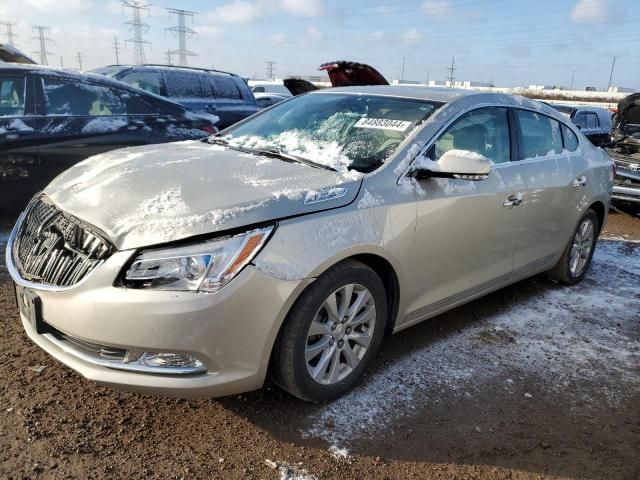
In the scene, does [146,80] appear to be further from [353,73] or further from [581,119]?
[581,119]

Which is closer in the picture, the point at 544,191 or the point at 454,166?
the point at 454,166

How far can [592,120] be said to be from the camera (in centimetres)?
1198

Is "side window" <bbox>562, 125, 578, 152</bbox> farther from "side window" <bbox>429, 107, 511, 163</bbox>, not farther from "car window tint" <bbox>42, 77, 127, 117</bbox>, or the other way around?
"car window tint" <bbox>42, 77, 127, 117</bbox>

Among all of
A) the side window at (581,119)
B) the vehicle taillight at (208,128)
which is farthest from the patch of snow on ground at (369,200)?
the side window at (581,119)

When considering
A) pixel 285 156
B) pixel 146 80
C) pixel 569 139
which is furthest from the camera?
pixel 146 80

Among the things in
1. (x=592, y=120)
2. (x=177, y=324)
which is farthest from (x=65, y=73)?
(x=592, y=120)

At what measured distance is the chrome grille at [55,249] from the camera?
2.26m

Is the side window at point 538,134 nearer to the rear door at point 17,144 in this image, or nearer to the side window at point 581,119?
the rear door at point 17,144

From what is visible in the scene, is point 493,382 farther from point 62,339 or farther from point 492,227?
point 62,339

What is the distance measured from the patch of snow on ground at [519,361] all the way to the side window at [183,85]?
7.08 metres

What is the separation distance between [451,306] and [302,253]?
1451 millimetres

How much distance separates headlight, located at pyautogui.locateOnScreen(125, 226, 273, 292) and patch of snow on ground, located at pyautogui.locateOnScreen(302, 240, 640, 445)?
908 mm

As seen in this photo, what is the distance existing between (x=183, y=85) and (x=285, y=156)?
7.06 meters

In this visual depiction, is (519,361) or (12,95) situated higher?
(12,95)
